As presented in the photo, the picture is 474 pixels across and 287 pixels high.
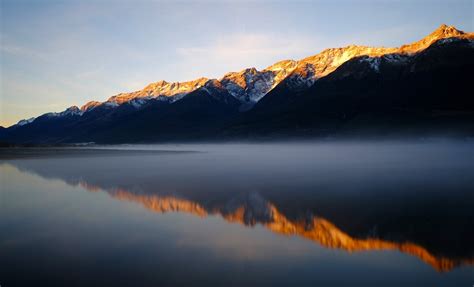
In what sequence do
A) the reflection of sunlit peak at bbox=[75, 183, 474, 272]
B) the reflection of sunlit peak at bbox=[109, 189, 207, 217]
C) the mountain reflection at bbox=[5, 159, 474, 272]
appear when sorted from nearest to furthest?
the reflection of sunlit peak at bbox=[75, 183, 474, 272], the mountain reflection at bbox=[5, 159, 474, 272], the reflection of sunlit peak at bbox=[109, 189, 207, 217]

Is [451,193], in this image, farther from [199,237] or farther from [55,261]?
[55,261]

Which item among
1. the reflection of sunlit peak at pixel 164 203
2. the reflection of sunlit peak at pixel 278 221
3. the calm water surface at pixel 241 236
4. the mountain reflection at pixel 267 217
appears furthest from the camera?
the reflection of sunlit peak at pixel 164 203

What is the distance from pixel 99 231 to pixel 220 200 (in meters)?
8.69

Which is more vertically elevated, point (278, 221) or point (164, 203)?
point (164, 203)

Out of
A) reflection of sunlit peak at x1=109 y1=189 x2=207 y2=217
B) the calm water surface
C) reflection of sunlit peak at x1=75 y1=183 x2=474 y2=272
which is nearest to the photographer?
the calm water surface

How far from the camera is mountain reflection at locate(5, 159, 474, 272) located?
13.1 m

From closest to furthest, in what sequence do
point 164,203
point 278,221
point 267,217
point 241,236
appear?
point 241,236
point 278,221
point 267,217
point 164,203

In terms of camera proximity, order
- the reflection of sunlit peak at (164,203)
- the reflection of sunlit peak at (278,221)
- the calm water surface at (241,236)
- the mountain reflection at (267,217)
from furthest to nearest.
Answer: the reflection of sunlit peak at (164,203) < the mountain reflection at (267,217) < the reflection of sunlit peak at (278,221) < the calm water surface at (241,236)

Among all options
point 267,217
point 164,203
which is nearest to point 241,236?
point 267,217

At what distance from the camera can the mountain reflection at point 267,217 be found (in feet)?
42.9

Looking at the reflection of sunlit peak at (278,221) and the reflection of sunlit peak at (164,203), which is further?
the reflection of sunlit peak at (164,203)

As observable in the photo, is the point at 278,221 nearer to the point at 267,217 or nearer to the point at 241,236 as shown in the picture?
the point at 267,217

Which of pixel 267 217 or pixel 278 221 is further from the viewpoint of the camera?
pixel 267 217

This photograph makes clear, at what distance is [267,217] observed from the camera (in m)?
18.5
